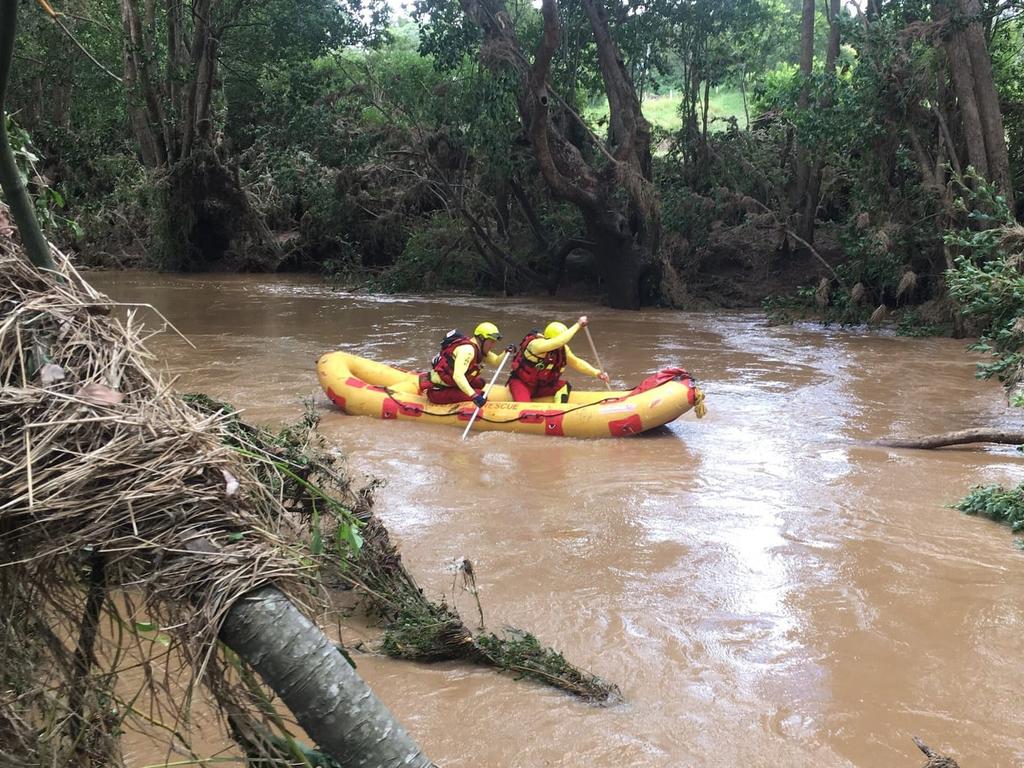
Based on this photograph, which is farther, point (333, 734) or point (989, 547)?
point (989, 547)

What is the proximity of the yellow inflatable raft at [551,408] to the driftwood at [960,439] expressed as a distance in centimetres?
173

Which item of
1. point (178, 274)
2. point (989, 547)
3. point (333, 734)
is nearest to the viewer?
point (333, 734)

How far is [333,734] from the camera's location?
1.56 metres

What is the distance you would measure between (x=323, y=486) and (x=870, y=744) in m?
2.68

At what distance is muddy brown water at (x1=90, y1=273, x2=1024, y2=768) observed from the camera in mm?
3590

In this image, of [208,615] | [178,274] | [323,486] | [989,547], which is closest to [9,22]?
[208,615]

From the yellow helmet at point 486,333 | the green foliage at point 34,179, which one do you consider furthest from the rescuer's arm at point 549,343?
the green foliage at point 34,179

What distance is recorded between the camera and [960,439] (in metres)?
7.63

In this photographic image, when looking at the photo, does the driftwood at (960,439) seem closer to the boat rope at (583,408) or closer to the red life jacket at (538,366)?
the boat rope at (583,408)

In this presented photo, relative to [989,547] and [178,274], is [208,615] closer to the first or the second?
[989,547]

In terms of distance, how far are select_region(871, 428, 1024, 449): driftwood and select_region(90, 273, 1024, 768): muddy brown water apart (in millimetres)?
154

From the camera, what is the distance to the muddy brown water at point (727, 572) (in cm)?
359

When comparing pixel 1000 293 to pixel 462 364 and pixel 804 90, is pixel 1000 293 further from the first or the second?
pixel 804 90

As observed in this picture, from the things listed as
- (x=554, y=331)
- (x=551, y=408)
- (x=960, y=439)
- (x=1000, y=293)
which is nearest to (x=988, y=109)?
(x=1000, y=293)
